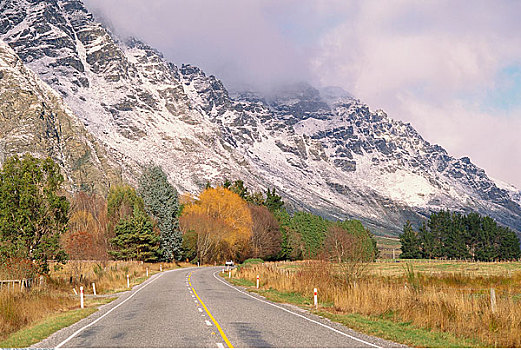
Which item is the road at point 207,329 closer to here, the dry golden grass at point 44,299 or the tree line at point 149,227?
the dry golden grass at point 44,299

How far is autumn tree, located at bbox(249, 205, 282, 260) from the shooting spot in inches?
3735

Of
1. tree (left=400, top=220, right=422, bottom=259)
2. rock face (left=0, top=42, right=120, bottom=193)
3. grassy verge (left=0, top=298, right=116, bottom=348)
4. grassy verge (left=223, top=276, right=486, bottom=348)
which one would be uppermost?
rock face (left=0, top=42, right=120, bottom=193)

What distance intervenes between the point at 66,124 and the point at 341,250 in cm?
19207

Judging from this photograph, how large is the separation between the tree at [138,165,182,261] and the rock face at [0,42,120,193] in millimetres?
87695

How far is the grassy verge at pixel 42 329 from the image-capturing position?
14587 mm

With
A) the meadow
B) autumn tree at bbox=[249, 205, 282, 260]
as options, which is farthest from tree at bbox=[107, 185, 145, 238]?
the meadow

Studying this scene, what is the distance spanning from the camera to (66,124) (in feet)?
650

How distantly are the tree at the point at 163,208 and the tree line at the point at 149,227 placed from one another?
16cm

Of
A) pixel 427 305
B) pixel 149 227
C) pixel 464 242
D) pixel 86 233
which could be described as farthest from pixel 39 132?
pixel 427 305

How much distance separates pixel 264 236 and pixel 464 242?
206ft

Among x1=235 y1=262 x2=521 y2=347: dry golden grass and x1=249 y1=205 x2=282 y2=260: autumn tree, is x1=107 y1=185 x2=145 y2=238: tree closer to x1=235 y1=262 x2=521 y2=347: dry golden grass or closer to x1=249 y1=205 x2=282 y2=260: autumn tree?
x1=249 y1=205 x2=282 y2=260: autumn tree

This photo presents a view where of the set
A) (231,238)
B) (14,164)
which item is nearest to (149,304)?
(14,164)

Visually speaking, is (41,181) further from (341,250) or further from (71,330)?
(341,250)

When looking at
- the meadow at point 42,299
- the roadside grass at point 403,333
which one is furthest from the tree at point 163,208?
the roadside grass at point 403,333
